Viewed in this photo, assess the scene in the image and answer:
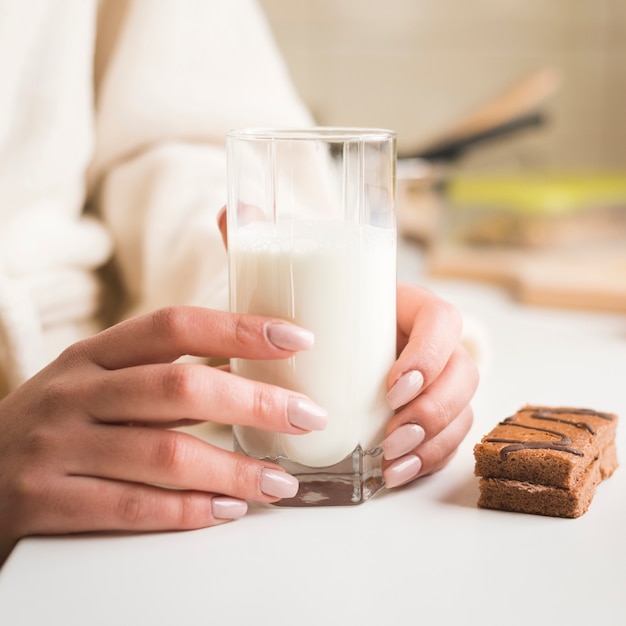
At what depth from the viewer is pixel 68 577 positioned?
1.51 feet

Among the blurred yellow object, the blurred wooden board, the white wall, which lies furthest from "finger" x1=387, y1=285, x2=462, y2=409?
the white wall

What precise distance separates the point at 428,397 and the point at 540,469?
83 millimetres

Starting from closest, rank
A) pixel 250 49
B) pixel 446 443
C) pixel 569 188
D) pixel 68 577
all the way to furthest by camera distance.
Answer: pixel 68 577 < pixel 446 443 < pixel 250 49 < pixel 569 188

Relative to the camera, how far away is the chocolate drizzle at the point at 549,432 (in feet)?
1.73

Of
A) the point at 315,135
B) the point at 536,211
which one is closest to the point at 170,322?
the point at 315,135

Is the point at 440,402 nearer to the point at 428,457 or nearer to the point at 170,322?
the point at 428,457

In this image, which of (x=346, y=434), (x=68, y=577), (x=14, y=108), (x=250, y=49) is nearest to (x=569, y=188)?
(x=250, y=49)

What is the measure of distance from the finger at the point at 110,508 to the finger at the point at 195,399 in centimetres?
4

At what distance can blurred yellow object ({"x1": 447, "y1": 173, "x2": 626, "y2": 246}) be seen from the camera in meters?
1.60

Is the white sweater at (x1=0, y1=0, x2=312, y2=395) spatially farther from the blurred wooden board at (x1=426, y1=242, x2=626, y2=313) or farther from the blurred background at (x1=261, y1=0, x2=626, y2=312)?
the blurred background at (x1=261, y1=0, x2=626, y2=312)

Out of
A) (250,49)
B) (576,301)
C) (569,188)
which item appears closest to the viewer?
(250,49)

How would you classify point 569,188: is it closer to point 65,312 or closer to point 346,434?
point 65,312

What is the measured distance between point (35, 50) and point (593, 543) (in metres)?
0.67

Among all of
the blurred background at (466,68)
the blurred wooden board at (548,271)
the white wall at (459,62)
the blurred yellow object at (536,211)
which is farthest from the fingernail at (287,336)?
the white wall at (459,62)
